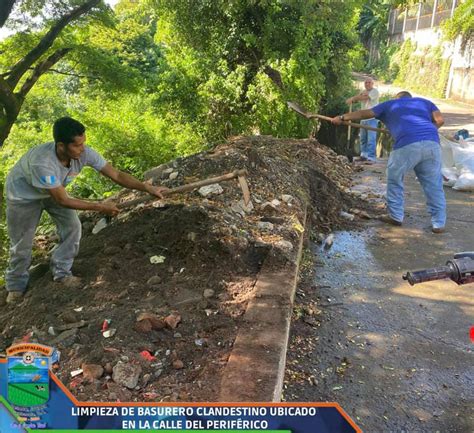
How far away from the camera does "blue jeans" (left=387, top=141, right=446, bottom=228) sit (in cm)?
516

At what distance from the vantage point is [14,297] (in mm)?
3799

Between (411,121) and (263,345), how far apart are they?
12.0ft

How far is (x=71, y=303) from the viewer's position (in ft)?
10.8

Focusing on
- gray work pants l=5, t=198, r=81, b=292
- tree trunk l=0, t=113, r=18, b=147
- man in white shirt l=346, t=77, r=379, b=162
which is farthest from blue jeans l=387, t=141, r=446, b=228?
tree trunk l=0, t=113, r=18, b=147

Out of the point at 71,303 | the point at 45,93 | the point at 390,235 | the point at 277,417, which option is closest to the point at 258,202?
the point at 390,235

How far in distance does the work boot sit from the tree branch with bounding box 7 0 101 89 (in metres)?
3.43

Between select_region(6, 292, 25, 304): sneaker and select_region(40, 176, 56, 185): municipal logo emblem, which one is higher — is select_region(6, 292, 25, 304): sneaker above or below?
below

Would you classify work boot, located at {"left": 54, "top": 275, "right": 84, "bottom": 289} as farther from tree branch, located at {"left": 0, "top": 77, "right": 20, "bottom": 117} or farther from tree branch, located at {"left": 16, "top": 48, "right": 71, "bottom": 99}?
tree branch, located at {"left": 16, "top": 48, "right": 71, "bottom": 99}

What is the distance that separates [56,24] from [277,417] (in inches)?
249

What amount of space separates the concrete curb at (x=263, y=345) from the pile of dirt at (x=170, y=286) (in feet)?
0.26

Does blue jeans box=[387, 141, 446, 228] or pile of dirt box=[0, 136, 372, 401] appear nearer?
pile of dirt box=[0, 136, 372, 401]

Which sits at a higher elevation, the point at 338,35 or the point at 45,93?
the point at 338,35

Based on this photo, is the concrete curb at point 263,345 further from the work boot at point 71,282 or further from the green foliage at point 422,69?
the green foliage at point 422,69

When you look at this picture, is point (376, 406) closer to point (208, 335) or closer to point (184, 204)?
point (208, 335)
